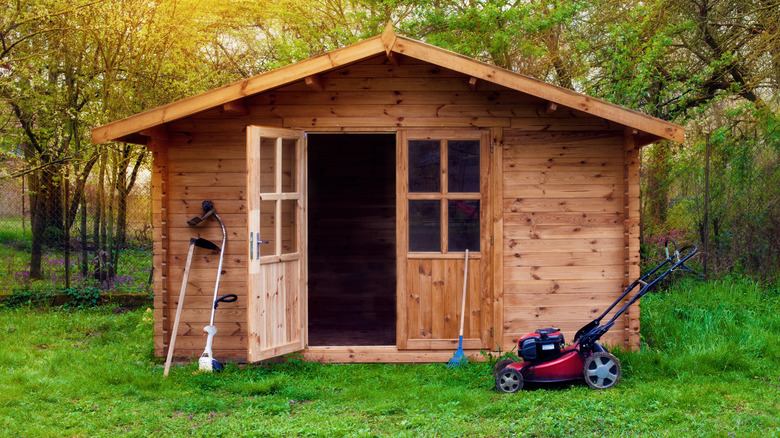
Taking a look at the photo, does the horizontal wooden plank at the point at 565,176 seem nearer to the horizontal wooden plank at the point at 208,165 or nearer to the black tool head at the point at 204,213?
the horizontal wooden plank at the point at 208,165

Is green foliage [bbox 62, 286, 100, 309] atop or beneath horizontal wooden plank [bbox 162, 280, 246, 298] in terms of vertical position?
beneath

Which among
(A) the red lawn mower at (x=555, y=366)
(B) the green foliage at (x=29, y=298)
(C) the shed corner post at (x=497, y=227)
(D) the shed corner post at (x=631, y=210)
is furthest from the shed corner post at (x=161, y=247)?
(D) the shed corner post at (x=631, y=210)

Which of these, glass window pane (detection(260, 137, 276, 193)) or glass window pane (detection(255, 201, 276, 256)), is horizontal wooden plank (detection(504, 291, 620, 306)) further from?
glass window pane (detection(260, 137, 276, 193))

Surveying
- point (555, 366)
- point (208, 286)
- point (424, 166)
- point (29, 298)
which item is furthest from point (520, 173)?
point (29, 298)

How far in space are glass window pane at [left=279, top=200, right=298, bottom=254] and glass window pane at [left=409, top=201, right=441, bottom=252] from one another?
1.04 m

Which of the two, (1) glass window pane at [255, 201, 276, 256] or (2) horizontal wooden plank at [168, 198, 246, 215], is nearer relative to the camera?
(1) glass window pane at [255, 201, 276, 256]

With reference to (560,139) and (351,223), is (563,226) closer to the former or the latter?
(560,139)

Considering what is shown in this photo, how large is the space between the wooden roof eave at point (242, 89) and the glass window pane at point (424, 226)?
1.42m

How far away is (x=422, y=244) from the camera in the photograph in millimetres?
6344

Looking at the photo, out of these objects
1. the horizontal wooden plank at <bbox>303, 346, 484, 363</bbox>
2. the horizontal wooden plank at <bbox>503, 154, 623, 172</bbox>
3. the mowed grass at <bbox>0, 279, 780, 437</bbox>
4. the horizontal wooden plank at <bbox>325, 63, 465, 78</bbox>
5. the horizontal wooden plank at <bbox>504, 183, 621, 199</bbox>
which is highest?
the horizontal wooden plank at <bbox>325, 63, 465, 78</bbox>

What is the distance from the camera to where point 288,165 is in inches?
244

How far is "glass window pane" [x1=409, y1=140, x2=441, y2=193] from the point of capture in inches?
248

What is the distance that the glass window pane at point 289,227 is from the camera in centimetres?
614

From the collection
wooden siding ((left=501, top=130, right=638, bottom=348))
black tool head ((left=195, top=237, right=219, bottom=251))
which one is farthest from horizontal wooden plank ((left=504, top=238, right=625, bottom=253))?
black tool head ((left=195, top=237, right=219, bottom=251))
